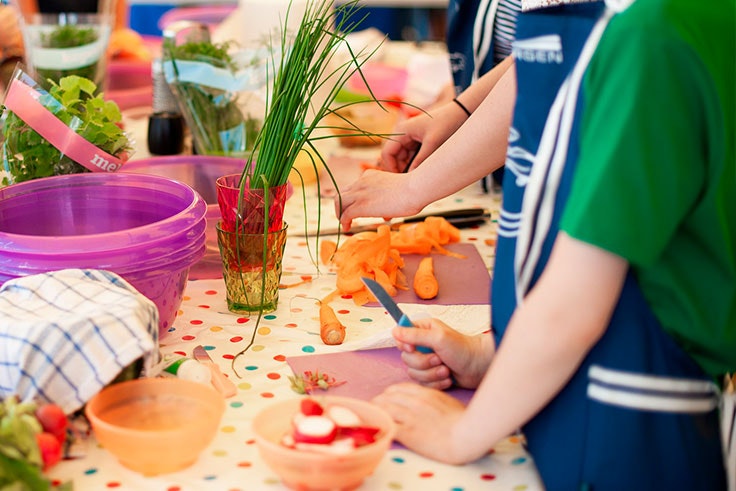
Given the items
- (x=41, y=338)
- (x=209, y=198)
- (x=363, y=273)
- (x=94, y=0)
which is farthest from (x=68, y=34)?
(x=94, y=0)

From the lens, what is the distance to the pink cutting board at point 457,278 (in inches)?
51.5

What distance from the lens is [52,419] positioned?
83 centimetres

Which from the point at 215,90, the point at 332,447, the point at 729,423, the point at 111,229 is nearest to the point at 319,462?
the point at 332,447

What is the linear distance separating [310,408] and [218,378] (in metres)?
0.20

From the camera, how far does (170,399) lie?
2.92ft

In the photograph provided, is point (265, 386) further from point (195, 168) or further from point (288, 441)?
point (195, 168)

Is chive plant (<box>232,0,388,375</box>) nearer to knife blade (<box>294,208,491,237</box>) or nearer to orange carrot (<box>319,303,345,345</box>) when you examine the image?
orange carrot (<box>319,303,345,345</box>)

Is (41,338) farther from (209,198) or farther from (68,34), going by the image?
(68,34)

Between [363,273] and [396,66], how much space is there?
1.66 meters

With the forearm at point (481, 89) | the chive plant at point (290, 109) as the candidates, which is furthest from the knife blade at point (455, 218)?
the chive plant at point (290, 109)

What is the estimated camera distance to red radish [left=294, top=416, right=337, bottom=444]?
81cm

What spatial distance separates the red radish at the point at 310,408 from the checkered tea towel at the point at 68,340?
19 centimetres

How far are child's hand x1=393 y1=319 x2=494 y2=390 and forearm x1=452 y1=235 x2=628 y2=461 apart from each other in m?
0.16

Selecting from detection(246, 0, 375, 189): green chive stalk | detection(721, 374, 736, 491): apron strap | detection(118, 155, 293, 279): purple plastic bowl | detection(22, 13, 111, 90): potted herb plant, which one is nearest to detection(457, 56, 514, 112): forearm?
detection(246, 0, 375, 189): green chive stalk
